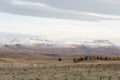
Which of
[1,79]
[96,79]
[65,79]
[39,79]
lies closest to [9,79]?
[1,79]

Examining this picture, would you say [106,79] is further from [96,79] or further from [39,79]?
[39,79]

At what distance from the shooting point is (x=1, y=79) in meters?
46.5

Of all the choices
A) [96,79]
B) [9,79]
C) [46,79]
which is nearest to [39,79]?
[46,79]

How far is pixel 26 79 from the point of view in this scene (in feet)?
155

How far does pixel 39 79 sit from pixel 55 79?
209 cm

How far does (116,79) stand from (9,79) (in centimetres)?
1370

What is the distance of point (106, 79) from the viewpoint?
4547 cm

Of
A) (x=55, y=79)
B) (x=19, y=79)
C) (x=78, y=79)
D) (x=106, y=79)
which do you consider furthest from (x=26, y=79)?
(x=106, y=79)

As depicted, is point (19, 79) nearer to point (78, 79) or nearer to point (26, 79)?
point (26, 79)

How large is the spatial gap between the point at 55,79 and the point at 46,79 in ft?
3.88

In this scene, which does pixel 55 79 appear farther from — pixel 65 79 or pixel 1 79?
pixel 1 79

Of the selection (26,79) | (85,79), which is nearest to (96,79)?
(85,79)

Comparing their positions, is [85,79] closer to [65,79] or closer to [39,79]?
[65,79]

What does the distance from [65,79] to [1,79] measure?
8.26m
